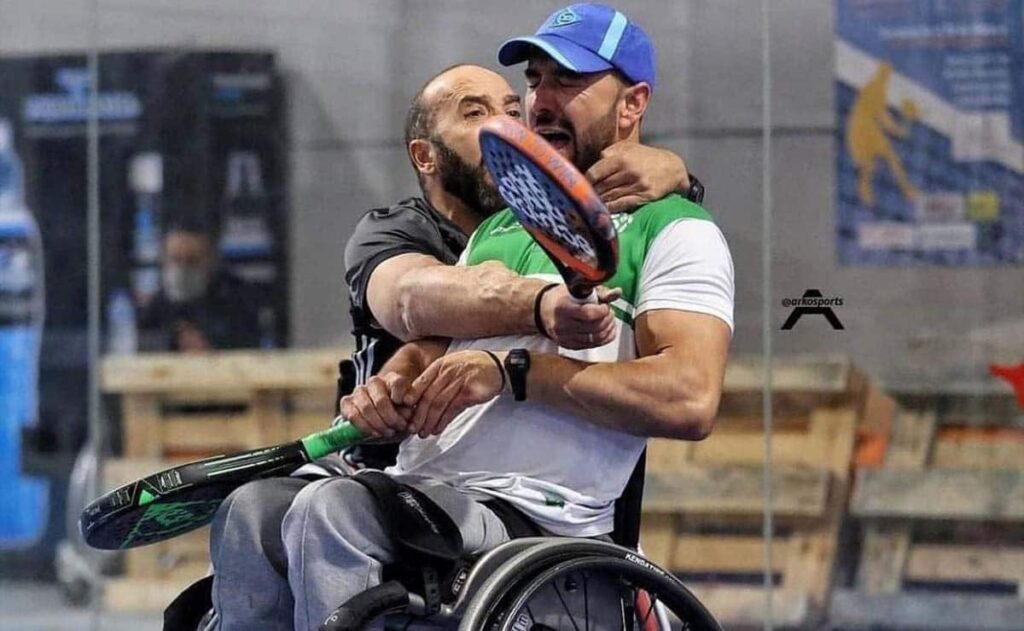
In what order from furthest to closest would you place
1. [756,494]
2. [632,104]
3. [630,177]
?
[756,494] → [632,104] → [630,177]

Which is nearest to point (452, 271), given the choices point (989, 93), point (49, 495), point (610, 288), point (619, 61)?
point (610, 288)

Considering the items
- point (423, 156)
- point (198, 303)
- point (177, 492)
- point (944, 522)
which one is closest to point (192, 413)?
point (198, 303)

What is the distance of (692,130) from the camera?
5773 mm

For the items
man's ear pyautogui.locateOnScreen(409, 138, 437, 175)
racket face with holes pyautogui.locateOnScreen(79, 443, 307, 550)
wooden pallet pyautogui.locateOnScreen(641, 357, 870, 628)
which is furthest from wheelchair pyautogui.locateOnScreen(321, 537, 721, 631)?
wooden pallet pyautogui.locateOnScreen(641, 357, 870, 628)

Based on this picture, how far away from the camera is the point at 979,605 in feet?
18.3

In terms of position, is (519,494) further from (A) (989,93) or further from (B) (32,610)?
(B) (32,610)

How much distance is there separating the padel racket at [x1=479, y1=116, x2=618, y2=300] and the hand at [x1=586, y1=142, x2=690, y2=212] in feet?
1.23

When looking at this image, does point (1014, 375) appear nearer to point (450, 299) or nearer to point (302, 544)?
point (450, 299)

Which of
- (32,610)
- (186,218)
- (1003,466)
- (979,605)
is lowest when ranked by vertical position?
(32,610)

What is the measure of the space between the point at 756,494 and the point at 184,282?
6.60 ft

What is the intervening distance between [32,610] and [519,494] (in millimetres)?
3950

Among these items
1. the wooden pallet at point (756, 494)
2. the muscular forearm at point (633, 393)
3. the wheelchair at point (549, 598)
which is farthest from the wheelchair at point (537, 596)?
the wooden pallet at point (756, 494)

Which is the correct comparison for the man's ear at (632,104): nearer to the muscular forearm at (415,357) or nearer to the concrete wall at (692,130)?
the muscular forearm at (415,357)

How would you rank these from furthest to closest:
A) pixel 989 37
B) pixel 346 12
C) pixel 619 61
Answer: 1. pixel 346 12
2. pixel 989 37
3. pixel 619 61
